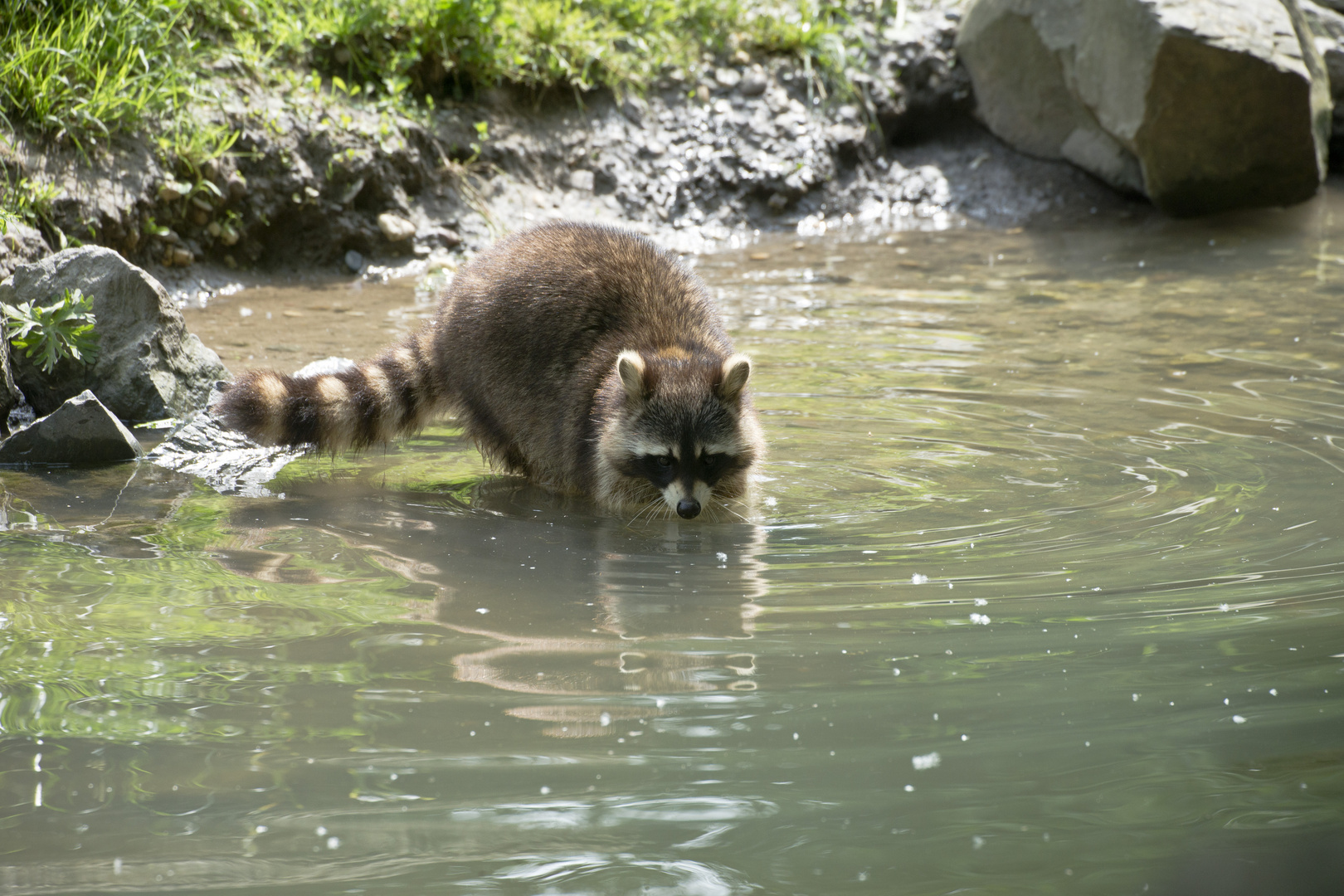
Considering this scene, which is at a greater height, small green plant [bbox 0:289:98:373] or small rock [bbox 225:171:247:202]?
small rock [bbox 225:171:247:202]

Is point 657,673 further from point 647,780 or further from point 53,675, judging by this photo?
point 53,675

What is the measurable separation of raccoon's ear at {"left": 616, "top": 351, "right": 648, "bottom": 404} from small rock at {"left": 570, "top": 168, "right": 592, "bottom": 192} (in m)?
4.37

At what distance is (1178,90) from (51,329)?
6.72 metres

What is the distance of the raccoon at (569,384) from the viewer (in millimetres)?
3973

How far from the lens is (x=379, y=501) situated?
3.92 meters

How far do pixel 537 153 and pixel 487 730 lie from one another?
6371 millimetres

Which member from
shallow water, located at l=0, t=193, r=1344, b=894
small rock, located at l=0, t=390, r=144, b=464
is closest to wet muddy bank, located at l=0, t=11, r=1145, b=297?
small rock, located at l=0, t=390, r=144, b=464

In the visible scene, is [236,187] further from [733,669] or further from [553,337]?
[733,669]

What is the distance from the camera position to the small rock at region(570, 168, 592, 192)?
810 cm

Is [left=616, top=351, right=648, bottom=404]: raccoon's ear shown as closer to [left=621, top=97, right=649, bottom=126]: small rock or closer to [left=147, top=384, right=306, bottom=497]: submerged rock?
[left=147, top=384, right=306, bottom=497]: submerged rock

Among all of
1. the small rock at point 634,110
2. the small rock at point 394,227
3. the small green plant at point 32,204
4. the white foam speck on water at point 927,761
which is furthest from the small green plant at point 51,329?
the small rock at point 634,110

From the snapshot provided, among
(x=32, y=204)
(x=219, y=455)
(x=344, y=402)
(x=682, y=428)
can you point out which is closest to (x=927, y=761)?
(x=682, y=428)

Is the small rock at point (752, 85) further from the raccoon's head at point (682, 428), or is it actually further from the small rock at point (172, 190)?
the raccoon's head at point (682, 428)

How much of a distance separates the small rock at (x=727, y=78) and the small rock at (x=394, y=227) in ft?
9.31
